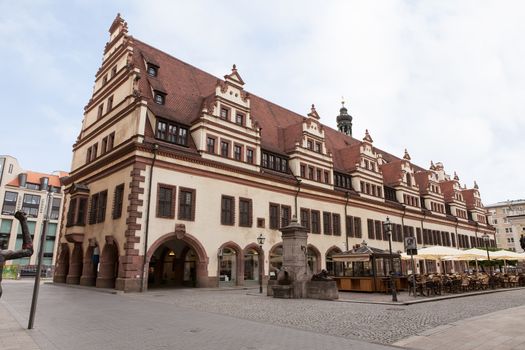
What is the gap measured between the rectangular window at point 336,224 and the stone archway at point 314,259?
146 inches

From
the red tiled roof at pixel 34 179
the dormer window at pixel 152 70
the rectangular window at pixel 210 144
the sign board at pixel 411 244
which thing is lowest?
the sign board at pixel 411 244

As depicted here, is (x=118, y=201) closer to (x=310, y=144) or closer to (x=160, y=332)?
(x=160, y=332)

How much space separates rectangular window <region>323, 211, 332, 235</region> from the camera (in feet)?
126

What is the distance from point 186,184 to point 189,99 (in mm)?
8692

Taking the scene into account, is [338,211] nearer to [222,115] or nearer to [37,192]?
[222,115]

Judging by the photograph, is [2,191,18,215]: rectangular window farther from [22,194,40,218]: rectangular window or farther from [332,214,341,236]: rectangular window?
[332,214,341,236]: rectangular window

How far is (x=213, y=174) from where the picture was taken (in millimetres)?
29297

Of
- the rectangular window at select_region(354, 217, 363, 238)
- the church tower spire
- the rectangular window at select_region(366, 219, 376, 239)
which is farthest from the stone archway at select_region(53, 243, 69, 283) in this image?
the church tower spire

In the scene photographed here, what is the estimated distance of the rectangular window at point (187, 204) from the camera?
88.5ft

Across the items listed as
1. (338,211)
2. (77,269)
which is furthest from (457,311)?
(77,269)

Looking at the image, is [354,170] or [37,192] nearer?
[354,170]

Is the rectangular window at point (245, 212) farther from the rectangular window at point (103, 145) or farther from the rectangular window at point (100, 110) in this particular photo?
the rectangular window at point (100, 110)

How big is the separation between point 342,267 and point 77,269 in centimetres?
2121

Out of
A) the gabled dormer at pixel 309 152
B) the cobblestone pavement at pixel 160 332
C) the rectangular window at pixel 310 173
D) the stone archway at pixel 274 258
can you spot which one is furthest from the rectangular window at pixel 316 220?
the cobblestone pavement at pixel 160 332
